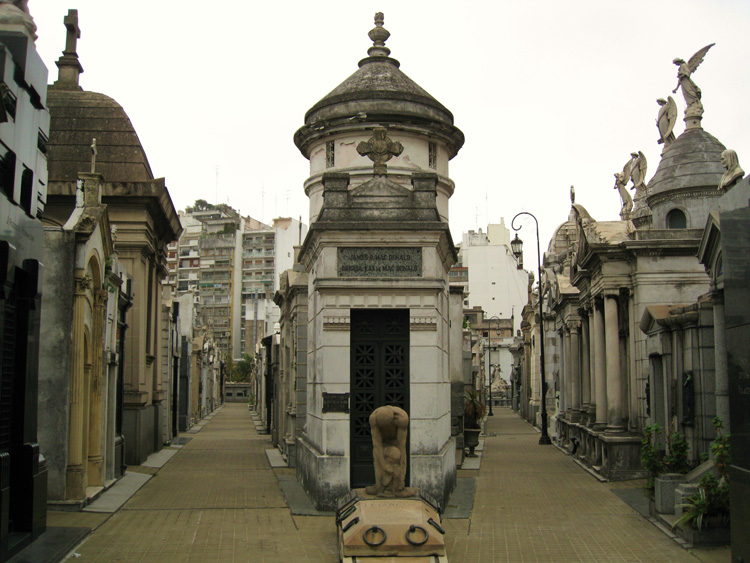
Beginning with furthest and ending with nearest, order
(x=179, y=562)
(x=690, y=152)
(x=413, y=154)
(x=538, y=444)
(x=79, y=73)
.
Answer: (x=538, y=444), (x=79, y=73), (x=690, y=152), (x=413, y=154), (x=179, y=562)

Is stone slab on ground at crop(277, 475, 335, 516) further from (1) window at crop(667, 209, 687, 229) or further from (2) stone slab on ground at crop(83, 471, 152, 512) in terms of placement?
(1) window at crop(667, 209, 687, 229)

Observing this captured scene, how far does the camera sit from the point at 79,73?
2641cm

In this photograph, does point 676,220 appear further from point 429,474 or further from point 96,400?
point 96,400

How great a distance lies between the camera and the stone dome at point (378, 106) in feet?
66.3

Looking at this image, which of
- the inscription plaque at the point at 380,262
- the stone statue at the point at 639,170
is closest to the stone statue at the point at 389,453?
the inscription plaque at the point at 380,262

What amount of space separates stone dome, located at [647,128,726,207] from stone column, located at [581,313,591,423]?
172 inches

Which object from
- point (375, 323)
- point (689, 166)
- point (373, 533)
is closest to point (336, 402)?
point (375, 323)

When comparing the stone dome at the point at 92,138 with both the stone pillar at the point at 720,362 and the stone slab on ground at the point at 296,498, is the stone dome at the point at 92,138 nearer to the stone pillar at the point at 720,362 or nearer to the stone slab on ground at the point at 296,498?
the stone slab on ground at the point at 296,498

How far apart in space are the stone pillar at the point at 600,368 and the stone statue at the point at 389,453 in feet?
39.7

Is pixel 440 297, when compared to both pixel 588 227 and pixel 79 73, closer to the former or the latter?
pixel 588 227

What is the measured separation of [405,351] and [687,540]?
16.2ft

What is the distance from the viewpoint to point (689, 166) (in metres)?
21.8

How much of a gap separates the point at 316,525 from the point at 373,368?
102 inches

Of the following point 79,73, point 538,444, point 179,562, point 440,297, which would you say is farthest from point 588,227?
point 79,73
